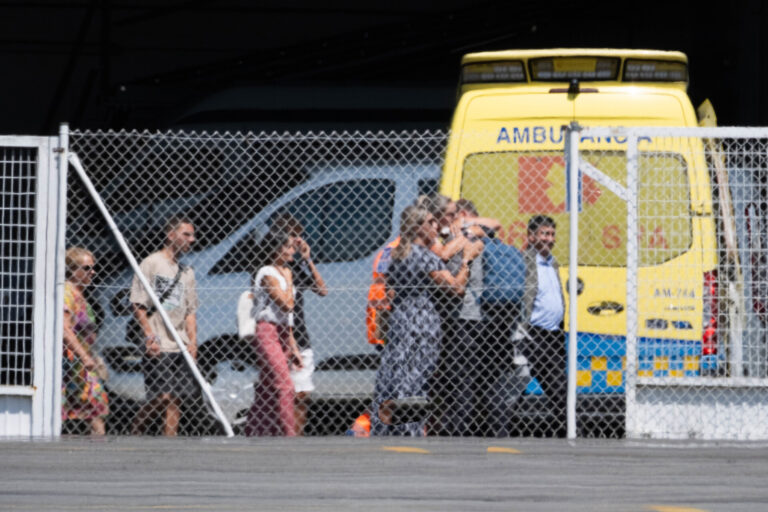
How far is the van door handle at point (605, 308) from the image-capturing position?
8.66 meters

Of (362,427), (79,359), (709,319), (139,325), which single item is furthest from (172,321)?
(709,319)

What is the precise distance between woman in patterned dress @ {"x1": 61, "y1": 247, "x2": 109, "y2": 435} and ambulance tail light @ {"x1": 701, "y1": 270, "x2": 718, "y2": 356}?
12.0ft

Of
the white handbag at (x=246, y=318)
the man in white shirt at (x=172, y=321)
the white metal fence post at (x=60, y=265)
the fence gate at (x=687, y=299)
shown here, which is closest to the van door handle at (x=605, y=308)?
the fence gate at (x=687, y=299)

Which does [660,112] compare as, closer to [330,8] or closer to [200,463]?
Answer: [200,463]

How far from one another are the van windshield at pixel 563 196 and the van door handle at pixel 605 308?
0.25 meters

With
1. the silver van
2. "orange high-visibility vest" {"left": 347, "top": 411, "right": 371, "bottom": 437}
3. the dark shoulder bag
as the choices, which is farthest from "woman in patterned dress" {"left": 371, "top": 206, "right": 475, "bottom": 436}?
the dark shoulder bag

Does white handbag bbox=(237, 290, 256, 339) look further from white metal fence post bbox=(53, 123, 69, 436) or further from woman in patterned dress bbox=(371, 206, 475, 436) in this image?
white metal fence post bbox=(53, 123, 69, 436)

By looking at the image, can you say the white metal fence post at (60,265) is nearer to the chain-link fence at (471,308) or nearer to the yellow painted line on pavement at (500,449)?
the chain-link fence at (471,308)

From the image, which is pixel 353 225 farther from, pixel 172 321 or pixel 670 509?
pixel 670 509

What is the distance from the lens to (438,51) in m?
16.5

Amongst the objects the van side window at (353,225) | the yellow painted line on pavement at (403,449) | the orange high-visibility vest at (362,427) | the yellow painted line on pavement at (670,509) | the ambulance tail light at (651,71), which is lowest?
the yellow painted line on pavement at (670,509)

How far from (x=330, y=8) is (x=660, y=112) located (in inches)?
353

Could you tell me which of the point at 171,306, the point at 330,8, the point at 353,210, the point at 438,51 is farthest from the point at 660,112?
the point at 330,8

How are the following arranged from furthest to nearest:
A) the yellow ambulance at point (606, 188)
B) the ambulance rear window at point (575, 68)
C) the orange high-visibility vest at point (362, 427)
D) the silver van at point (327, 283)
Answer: the ambulance rear window at point (575, 68)
the silver van at point (327, 283)
the orange high-visibility vest at point (362, 427)
the yellow ambulance at point (606, 188)
